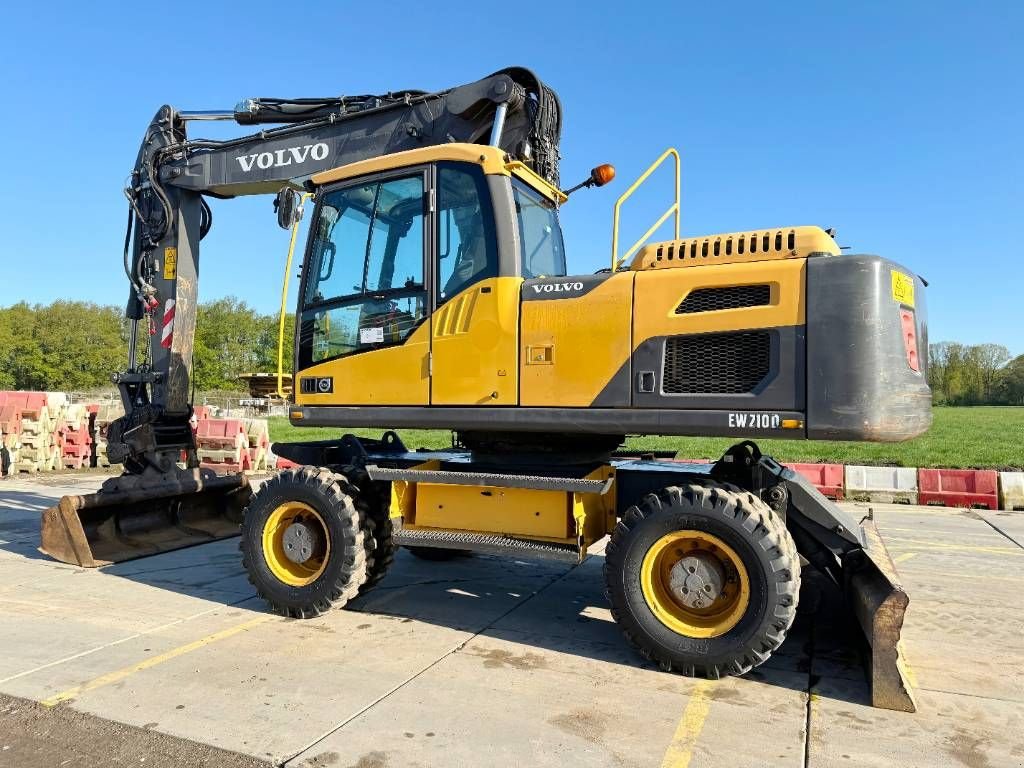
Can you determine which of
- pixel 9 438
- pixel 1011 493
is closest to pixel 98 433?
pixel 9 438

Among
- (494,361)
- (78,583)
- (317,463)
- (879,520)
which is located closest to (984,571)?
(879,520)

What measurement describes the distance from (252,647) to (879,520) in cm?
922

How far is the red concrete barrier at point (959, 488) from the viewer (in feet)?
40.1

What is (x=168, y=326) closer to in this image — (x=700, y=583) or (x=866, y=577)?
(x=700, y=583)

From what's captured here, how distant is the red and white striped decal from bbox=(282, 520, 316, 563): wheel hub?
129 inches

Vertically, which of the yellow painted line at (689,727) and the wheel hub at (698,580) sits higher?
the wheel hub at (698,580)

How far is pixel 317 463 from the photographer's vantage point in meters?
6.24

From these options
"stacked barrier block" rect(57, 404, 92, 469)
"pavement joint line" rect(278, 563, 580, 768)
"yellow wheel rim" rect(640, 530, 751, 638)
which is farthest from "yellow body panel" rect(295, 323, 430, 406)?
"stacked barrier block" rect(57, 404, 92, 469)

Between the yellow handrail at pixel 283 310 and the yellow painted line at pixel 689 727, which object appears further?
the yellow handrail at pixel 283 310

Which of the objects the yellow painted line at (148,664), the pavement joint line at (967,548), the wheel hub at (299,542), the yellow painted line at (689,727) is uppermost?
the wheel hub at (299,542)

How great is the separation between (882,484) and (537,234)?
9.87 metres

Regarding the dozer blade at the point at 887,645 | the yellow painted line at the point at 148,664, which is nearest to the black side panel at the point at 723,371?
the dozer blade at the point at 887,645

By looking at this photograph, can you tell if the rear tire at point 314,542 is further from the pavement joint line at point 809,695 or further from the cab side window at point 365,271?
the pavement joint line at point 809,695

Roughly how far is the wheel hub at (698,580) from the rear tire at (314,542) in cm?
233
